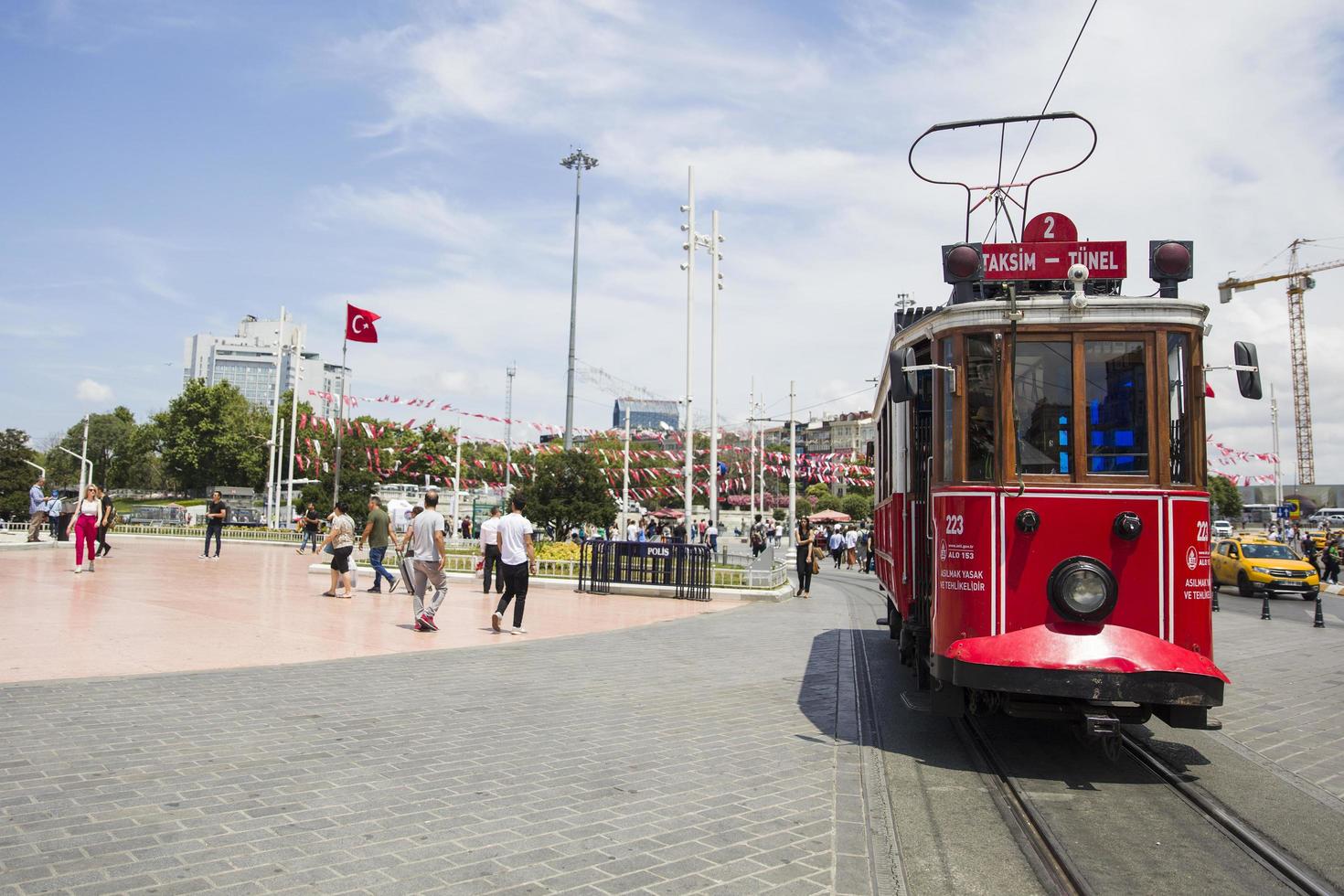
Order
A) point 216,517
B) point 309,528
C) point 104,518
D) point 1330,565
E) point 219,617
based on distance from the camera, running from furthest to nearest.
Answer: point 1330,565
point 309,528
point 216,517
point 104,518
point 219,617

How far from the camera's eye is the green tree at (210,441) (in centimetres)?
7256

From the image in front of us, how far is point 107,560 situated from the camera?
73.6 feet

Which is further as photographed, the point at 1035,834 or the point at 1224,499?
the point at 1224,499

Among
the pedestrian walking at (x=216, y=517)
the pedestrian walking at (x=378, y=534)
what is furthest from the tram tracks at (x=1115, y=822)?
the pedestrian walking at (x=216, y=517)

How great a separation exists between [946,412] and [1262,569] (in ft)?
75.4

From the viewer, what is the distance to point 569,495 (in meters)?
29.8

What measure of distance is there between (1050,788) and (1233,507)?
112 metres

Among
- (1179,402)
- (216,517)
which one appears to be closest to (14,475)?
(216,517)

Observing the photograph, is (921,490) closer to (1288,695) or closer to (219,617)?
(1288,695)

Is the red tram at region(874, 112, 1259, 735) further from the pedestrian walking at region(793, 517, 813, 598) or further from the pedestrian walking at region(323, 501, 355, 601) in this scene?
the pedestrian walking at region(793, 517, 813, 598)

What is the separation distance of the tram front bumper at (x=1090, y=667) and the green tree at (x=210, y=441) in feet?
246

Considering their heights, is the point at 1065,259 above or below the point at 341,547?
above

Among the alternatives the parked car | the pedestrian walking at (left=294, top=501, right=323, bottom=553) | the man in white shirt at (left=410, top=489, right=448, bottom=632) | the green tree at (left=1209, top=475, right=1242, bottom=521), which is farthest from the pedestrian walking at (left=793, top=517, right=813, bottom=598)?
the green tree at (left=1209, top=475, right=1242, bottom=521)

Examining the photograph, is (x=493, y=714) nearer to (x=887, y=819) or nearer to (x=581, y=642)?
(x=887, y=819)
